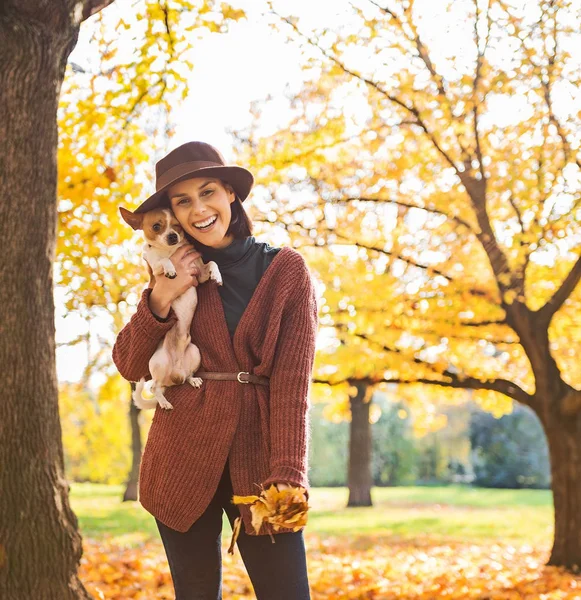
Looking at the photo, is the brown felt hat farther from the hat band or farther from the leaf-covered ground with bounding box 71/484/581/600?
the leaf-covered ground with bounding box 71/484/581/600

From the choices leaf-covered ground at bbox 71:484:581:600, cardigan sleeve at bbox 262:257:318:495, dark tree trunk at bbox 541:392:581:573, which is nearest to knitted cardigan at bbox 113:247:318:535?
cardigan sleeve at bbox 262:257:318:495

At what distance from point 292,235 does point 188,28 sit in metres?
2.54

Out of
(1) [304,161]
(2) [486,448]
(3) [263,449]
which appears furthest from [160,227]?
(2) [486,448]

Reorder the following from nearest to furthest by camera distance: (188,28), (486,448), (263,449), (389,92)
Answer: (263,449)
(188,28)
(389,92)
(486,448)

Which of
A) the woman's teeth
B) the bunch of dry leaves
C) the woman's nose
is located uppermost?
the woman's nose

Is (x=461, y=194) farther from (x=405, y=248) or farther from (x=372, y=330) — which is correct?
(x=372, y=330)

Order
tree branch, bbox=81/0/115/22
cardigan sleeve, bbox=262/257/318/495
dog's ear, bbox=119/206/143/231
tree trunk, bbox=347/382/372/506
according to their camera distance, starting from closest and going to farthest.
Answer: cardigan sleeve, bbox=262/257/318/495
dog's ear, bbox=119/206/143/231
tree branch, bbox=81/0/115/22
tree trunk, bbox=347/382/372/506

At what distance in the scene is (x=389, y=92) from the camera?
6551 millimetres

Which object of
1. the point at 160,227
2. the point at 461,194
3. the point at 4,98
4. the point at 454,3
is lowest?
the point at 160,227

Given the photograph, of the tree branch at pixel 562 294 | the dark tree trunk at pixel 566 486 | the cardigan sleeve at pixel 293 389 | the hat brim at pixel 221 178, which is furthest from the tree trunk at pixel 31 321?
the dark tree trunk at pixel 566 486

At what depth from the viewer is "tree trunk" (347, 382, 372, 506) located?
15617 millimetres

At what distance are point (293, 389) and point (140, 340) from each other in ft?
1.73

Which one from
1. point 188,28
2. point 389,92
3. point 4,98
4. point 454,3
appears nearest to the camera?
point 4,98

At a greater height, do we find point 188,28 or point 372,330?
point 188,28
